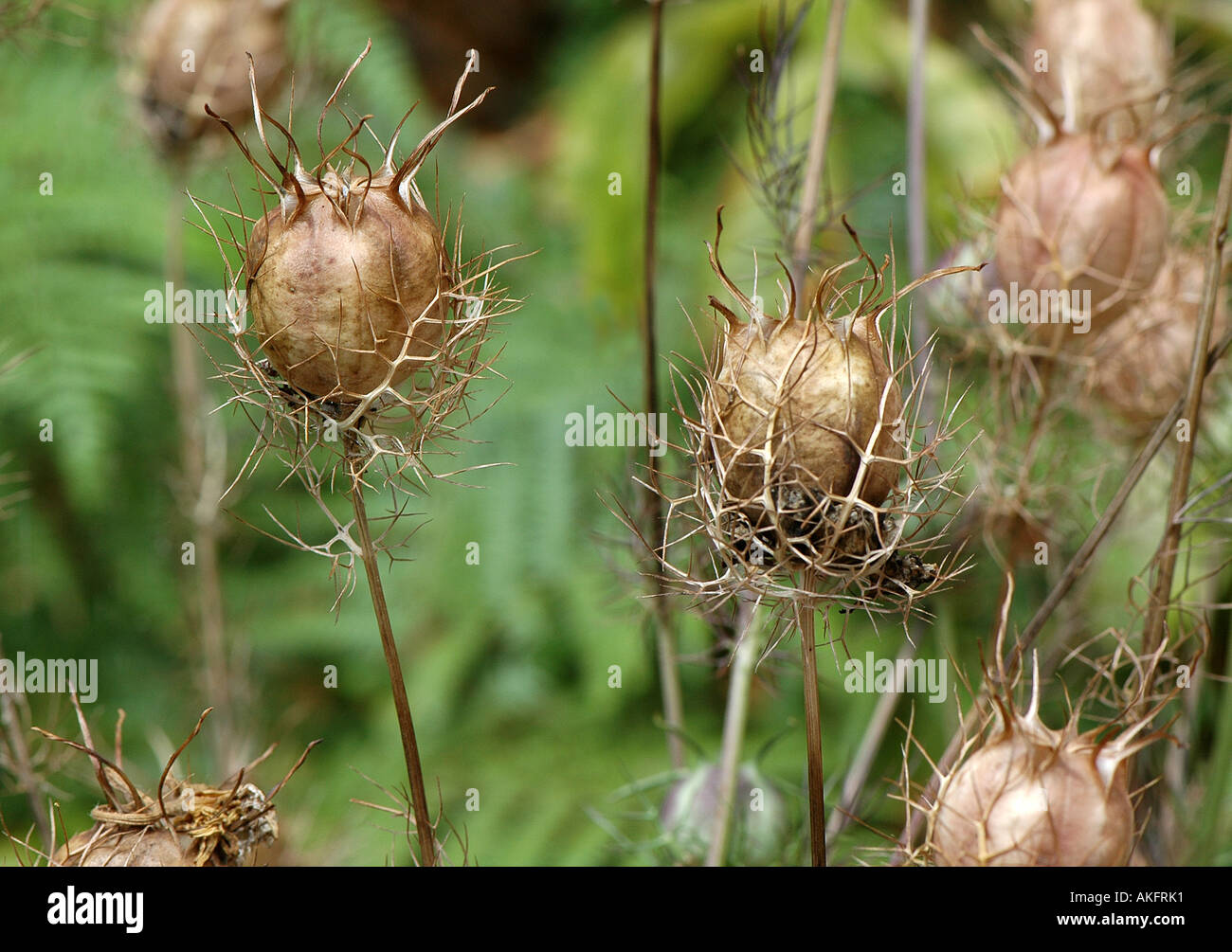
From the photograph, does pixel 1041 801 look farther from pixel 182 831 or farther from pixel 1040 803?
pixel 182 831

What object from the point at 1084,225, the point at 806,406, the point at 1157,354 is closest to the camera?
the point at 806,406

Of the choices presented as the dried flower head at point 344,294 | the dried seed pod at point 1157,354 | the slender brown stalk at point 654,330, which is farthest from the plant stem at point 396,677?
the dried seed pod at point 1157,354

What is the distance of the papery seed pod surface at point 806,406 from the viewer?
265 millimetres

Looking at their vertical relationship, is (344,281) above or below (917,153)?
below

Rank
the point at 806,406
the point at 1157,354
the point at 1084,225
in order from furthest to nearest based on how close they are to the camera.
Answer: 1. the point at 1157,354
2. the point at 1084,225
3. the point at 806,406

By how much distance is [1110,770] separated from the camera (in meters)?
0.28

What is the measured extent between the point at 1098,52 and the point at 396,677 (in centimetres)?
51

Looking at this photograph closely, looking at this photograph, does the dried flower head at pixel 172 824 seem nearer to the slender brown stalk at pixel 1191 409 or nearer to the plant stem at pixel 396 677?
the plant stem at pixel 396 677

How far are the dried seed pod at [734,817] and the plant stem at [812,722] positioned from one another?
0.15 metres

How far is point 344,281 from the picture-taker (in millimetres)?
270

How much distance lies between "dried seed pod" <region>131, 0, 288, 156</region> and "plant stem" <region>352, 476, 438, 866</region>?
1.18 feet

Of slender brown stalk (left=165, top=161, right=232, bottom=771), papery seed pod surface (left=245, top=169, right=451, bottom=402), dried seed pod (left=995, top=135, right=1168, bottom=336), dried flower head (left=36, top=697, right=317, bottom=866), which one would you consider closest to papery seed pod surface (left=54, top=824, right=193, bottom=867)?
dried flower head (left=36, top=697, right=317, bottom=866)

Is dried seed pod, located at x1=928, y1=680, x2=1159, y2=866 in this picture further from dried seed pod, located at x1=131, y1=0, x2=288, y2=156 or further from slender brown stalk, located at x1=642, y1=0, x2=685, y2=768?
dried seed pod, located at x1=131, y1=0, x2=288, y2=156

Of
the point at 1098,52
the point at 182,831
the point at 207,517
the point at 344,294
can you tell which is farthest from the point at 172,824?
the point at 1098,52
